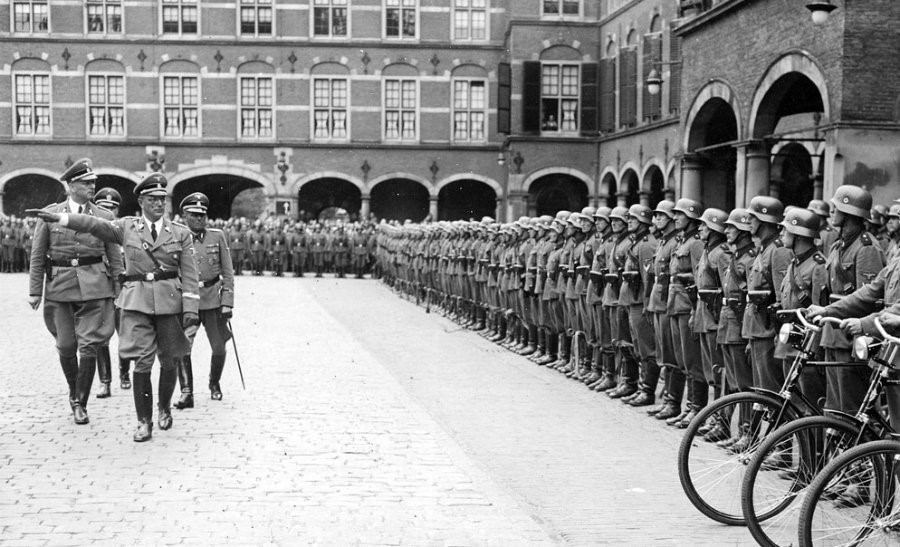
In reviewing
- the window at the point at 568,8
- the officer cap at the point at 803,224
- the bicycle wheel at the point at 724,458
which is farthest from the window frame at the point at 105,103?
the bicycle wheel at the point at 724,458

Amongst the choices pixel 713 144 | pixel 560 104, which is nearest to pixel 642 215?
pixel 713 144

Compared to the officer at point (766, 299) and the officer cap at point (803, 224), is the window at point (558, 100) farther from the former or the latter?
the officer cap at point (803, 224)

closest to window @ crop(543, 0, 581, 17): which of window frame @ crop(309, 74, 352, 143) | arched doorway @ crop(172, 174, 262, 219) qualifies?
window frame @ crop(309, 74, 352, 143)

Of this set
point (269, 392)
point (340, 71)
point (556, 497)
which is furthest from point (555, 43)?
point (556, 497)

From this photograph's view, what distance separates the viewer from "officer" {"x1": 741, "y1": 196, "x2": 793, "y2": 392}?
7055 mm

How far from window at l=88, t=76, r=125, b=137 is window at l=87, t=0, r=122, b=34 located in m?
1.61

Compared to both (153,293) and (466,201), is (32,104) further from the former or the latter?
(153,293)

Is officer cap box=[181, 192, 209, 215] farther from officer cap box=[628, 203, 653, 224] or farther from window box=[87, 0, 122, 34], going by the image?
window box=[87, 0, 122, 34]

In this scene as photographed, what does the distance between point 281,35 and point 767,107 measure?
77.2ft

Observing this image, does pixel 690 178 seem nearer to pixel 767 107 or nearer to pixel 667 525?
pixel 767 107

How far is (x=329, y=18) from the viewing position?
35.4 m

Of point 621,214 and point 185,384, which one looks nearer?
point 185,384

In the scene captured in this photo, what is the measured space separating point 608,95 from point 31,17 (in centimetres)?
1952

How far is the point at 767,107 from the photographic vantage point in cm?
1485
